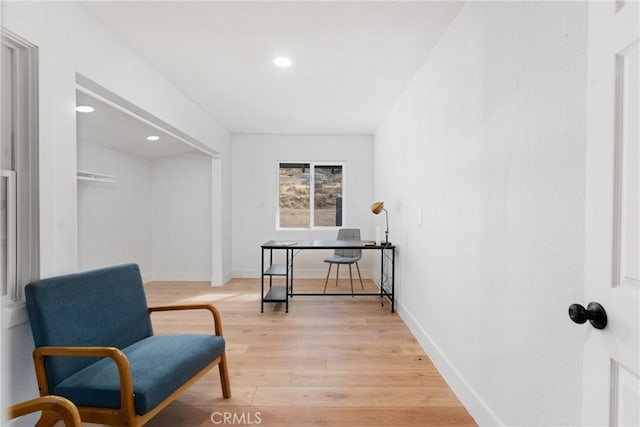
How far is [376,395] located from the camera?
1979 mm

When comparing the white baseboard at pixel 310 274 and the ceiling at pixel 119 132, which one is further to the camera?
the white baseboard at pixel 310 274

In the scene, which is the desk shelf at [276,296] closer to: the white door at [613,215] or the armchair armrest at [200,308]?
the armchair armrest at [200,308]

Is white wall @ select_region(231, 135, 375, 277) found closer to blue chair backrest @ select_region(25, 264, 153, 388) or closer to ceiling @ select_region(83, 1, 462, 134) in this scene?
ceiling @ select_region(83, 1, 462, 134)

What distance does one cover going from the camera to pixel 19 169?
1.58m

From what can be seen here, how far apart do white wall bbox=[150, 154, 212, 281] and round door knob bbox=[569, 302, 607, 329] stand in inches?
201

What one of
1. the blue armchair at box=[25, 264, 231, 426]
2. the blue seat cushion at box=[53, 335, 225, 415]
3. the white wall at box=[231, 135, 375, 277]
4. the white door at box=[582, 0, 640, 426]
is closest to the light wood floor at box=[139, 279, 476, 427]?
the blue armchair at box=[25, 264, 231, 426]

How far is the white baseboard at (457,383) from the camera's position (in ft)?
5.29

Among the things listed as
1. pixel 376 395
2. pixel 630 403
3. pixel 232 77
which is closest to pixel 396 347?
pixel 376 395

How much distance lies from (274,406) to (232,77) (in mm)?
2787

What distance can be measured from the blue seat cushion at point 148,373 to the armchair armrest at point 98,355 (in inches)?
1.5

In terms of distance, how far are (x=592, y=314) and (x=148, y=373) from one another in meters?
1.73

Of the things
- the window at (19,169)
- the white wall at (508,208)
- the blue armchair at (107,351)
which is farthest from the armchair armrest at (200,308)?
the white wall at (508,208)

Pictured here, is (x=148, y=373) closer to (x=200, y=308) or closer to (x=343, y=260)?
(x=200, y=308)

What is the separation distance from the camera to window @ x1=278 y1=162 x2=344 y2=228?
543cm
